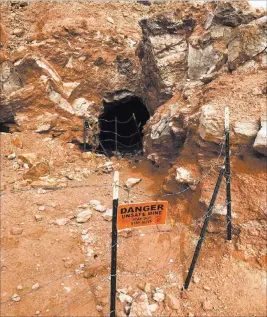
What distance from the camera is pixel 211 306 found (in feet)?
14.9

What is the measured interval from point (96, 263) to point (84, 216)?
1412mm

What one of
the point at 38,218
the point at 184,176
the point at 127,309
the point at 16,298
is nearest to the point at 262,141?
the point at 184,176

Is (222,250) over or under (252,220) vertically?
under

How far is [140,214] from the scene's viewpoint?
3643mm

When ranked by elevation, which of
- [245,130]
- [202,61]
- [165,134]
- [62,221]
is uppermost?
[202,61]

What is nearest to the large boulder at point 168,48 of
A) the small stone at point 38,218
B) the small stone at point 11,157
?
the small stone at point 11,157

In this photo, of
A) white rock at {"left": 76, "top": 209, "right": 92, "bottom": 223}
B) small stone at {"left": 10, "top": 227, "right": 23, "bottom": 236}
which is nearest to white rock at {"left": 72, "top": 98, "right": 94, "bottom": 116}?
white rock at {"left": 76, "top": 209, "right": 92, "bottom": 223}

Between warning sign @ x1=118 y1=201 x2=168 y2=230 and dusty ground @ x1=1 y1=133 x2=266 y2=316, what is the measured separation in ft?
5.74

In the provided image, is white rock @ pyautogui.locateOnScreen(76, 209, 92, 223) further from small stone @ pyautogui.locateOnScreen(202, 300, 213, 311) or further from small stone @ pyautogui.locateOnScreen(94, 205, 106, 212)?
small stone @ pyautogui.locateOnScreen(202, 300, 213, 311)

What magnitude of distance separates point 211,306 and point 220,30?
6823 mm

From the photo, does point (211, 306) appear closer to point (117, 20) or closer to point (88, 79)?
point (88, 79)

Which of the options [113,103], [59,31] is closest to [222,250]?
[113,103]

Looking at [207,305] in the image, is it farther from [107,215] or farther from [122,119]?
[122,119]

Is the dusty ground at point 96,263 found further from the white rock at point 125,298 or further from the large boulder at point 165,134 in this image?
the large boulder at point 165,134
